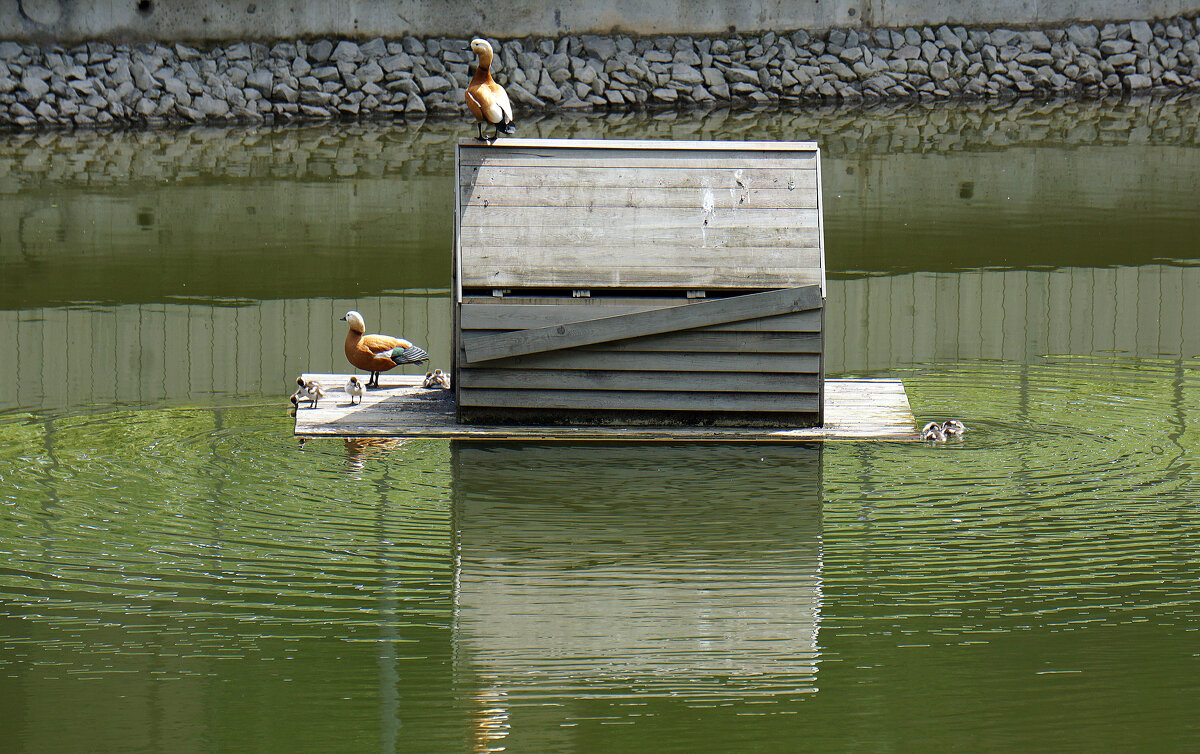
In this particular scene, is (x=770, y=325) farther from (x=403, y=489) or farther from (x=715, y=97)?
(x=715, y=97)

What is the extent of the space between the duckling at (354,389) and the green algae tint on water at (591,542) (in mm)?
529

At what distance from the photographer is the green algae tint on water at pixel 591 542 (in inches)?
257

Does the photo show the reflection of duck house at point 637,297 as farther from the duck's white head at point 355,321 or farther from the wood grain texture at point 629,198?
the duck's white head at point 355,321

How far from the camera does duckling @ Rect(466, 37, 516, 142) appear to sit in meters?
10.2

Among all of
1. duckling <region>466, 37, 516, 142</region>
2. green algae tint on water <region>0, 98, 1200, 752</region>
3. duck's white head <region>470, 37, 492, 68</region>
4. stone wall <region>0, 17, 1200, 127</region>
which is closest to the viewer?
green algae tint on water <region>0, 98, 1200, 752</region>

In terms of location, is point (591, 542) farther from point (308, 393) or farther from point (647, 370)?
point (308, 393)

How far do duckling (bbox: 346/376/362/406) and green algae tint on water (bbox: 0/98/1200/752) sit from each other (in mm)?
529

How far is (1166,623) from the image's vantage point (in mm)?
7324

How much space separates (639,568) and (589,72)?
56.1 feet

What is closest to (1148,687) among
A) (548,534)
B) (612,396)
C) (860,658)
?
(860,658)

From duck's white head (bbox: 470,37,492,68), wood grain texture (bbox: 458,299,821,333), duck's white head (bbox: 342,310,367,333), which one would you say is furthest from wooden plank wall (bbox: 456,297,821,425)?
duck's white head (bbox: 470,37,492,68)

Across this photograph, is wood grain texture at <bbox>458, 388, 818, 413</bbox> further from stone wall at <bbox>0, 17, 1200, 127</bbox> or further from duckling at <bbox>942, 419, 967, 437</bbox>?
stone wall at <bbox>0, 17, 1200, 127</bbox>

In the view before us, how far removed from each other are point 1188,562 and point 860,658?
2113 millimetres

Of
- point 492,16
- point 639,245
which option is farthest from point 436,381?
point 492,16
